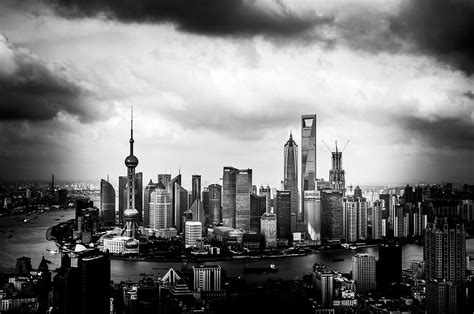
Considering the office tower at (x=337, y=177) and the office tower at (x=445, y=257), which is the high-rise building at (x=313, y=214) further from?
the office tower at (x=445, y=257)

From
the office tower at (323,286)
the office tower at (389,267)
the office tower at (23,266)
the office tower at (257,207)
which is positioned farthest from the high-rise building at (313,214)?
the office tower at (23,266)

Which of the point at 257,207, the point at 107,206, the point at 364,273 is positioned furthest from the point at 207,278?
the point at 257,207

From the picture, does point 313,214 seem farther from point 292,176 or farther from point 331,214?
point 292,176

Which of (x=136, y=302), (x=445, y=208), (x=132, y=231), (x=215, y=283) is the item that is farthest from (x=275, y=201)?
(x=136, y=302)

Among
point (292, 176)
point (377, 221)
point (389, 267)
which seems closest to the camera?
point (389, 267)

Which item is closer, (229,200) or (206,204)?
(206,204)

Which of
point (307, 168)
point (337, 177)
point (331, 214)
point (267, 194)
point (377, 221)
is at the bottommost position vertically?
point (377, 221)

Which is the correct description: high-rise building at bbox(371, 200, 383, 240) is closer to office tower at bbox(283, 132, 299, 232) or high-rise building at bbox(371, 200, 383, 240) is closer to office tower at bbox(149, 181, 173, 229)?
office tower at bbox(283, 132, 299, 232)
